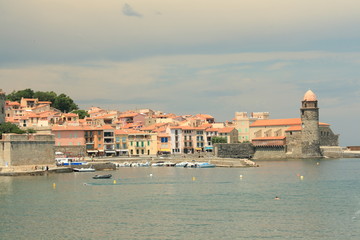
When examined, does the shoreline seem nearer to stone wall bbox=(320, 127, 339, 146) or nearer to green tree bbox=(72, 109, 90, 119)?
stone wall bbox=(320, 127, 339, 146)

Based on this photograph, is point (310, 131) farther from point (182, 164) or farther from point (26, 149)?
point (26, 149)

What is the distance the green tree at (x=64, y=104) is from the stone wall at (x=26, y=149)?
52.7m

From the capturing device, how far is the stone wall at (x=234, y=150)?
3930 inches

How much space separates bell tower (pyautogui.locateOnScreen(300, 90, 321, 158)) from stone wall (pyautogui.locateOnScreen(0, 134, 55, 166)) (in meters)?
43.4

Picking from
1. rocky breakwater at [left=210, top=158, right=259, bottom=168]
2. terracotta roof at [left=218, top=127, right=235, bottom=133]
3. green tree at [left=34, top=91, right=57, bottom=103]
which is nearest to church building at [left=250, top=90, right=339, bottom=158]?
terracotta roof at [left=218, top=127, right=235, bottom=133]

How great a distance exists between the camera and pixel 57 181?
57.0 m

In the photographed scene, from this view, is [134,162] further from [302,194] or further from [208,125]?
[302,194]

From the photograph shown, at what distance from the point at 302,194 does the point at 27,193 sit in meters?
18.4

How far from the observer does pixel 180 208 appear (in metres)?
38.9

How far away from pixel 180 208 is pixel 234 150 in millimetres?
63495

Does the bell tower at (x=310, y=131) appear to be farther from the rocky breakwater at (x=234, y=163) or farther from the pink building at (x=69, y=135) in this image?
the pink building at (x=69, y=135)

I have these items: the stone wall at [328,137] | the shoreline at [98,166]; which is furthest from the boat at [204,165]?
the stone wall at [328,137]

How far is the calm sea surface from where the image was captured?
31.4 m

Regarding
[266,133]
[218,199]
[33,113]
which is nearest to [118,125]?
[33,113]
